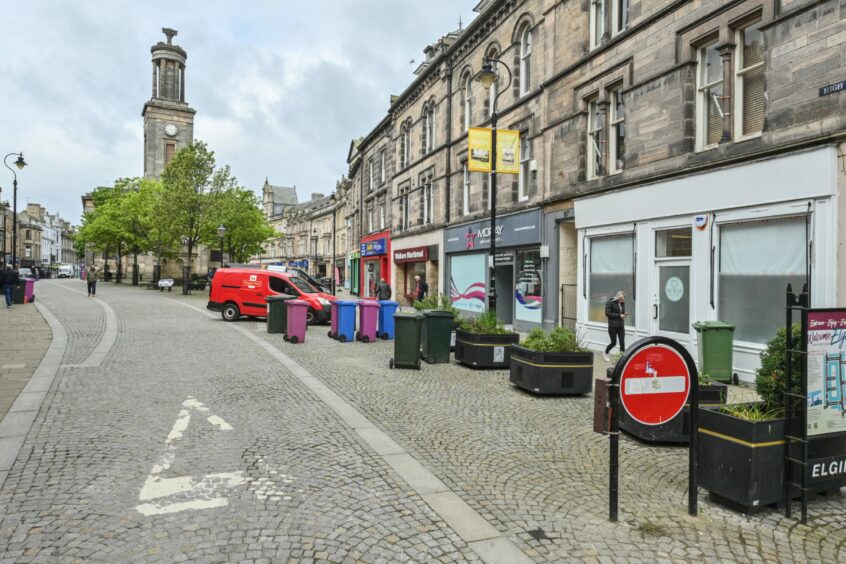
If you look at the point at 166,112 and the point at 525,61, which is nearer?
the point at 525,61

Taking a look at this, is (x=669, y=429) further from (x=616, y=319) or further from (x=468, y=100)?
(x=468, y=100)

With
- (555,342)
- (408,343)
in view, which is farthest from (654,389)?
(408,343)

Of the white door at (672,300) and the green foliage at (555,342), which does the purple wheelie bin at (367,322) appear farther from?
the white door at (672,300)

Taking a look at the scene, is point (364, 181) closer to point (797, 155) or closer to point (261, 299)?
point (261, 299)

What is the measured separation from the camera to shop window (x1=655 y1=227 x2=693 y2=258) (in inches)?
470

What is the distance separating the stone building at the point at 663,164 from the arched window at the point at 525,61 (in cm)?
6

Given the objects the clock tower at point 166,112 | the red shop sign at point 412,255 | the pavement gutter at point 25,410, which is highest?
the clock tower at point 166,112

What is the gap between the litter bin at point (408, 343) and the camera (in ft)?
34.9

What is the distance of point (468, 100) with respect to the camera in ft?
76.7

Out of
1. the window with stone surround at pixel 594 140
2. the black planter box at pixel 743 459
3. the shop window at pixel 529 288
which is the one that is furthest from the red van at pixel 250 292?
the black planter box at pixel 743 459

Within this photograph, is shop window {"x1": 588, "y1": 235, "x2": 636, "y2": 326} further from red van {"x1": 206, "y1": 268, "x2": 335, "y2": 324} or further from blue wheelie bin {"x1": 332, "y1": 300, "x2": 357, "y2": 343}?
red van {"x1": 206, "y1": 268, "x2": 335, "y2": 324}

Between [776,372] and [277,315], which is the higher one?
[776,372]

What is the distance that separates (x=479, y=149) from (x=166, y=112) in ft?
214

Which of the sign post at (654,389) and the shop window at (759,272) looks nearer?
the sign post at (654,389)
